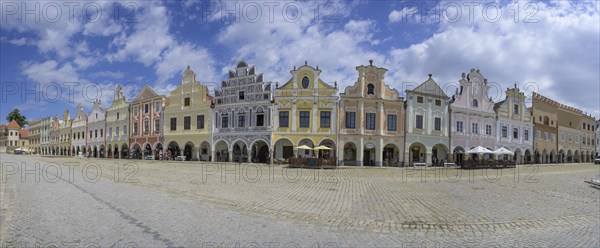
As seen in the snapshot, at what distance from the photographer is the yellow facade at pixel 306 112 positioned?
35094mm

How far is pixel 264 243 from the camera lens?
6.30 metres

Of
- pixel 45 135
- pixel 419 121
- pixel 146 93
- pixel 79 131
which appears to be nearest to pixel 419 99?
pixel 419 121

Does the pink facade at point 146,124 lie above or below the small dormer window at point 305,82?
below

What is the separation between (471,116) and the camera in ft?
135

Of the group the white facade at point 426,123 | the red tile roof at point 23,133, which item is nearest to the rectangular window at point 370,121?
the white facade at point 426,123

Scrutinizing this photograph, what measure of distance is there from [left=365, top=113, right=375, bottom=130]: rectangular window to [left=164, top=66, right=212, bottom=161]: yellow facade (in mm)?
17323

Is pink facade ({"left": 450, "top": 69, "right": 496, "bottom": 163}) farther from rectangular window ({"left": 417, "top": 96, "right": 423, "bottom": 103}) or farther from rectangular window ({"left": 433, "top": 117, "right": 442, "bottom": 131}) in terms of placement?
rectangular window ({"left": 417, "top": 96, "right": 423, "bottom": 103})

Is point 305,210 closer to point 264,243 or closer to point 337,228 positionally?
point 337,228

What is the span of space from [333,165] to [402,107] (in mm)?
11660

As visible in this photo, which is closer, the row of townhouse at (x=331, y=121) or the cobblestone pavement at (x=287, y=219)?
the cobblestone pavement at (x=287, y=219)

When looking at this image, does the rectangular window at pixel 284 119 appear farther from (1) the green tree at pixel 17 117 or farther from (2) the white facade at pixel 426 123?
(1) the green tree at pixel 17 117

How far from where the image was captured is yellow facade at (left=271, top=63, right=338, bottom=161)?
3509cm

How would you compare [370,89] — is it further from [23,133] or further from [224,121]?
[23,133]

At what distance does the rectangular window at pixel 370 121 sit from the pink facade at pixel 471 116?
32.2 feet
